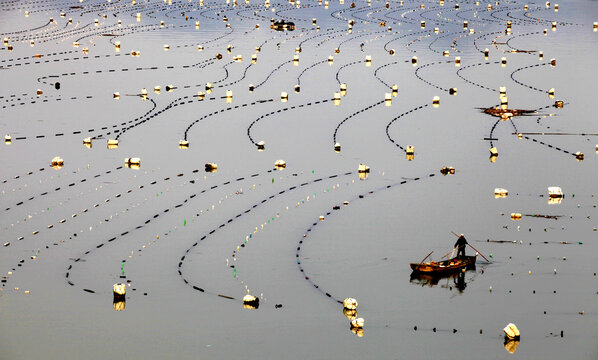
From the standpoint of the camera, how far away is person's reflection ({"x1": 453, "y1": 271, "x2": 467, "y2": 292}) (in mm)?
32750

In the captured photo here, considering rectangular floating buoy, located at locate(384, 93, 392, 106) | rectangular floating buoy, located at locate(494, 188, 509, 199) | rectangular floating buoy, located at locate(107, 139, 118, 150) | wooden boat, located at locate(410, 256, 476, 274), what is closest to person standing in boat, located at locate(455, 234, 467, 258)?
wooden boat, located at locate(410, 256, 476, 274)

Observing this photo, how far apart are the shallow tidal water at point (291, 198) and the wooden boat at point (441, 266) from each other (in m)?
0.29

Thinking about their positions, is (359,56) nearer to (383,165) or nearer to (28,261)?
(383,165)

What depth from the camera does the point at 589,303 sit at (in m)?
31.5

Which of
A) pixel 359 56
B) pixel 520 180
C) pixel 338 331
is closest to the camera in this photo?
pixel 338 331

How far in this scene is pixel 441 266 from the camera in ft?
109

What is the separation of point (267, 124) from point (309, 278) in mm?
17253

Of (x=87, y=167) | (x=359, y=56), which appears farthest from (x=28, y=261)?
(x=359, y=56)

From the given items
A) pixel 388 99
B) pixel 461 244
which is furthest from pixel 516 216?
pixel 388 99

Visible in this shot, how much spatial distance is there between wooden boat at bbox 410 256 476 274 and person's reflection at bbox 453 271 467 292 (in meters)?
0.20

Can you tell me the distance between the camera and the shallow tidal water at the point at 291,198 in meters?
30.0

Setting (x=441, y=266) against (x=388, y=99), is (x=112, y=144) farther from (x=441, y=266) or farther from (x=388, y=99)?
(x=441, y=266)

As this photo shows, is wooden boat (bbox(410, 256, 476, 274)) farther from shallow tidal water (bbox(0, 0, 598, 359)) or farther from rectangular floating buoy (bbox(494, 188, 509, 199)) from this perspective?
rectangular floating buoy (bbox(494, 188, 509, 199))

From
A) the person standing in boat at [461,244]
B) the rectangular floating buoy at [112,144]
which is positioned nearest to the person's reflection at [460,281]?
the person standing in boat at [461,244]
